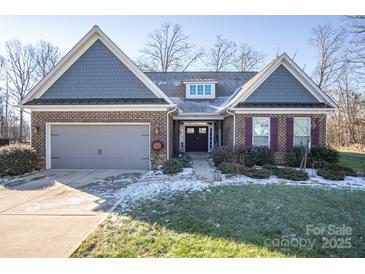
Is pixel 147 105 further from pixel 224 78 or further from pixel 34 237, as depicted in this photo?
pixel 224 78

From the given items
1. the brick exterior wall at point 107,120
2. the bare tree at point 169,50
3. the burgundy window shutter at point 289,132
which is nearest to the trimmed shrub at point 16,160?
the brick exterior wall at point 107,120

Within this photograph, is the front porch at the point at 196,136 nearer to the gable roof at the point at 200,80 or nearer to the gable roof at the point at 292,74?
the gable roof at the point at 200,80

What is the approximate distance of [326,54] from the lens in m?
31.2

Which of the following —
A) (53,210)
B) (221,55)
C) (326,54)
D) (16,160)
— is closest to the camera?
(53,210)

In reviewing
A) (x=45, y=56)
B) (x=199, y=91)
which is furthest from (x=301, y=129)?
(x=45, y=56)

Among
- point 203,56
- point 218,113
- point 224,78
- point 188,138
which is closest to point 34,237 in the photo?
point 218,113

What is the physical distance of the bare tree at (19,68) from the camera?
Result: 106ft

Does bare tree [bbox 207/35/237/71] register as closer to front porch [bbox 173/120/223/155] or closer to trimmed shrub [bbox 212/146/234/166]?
front porch [bbox 173/120/223/155]

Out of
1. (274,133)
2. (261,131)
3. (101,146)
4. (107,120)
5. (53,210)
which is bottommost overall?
(53,210)

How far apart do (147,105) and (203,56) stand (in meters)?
25.1

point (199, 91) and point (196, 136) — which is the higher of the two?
point (199, 91)

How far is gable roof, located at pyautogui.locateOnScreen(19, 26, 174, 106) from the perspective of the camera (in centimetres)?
1132

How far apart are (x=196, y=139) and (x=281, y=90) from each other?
777cm

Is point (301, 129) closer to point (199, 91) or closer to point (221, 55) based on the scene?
point (199, 91)
